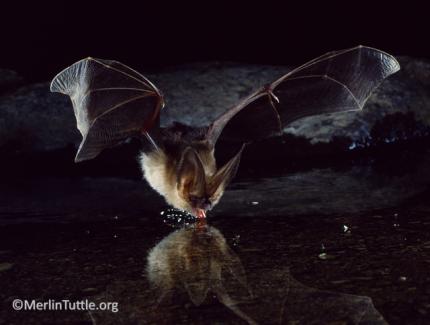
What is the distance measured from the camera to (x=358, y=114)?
7113 mm

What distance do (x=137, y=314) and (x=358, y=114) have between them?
4.87 meters

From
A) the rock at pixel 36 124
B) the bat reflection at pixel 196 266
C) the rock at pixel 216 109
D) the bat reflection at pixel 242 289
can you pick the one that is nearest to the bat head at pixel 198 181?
the bat reflection at pixel 196 266

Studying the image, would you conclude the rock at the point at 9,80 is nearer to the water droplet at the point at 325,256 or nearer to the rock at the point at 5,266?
the rock at the point at 5,266

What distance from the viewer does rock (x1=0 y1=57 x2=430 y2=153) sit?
7.02 m

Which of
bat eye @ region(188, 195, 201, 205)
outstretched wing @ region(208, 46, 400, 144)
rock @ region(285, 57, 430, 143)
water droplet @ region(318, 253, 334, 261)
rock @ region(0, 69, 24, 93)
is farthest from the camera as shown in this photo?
rock @ region(0, 69, 24, 93)

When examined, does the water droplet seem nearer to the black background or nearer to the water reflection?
the water reflection

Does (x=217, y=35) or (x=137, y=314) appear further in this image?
(x=217, y=35)

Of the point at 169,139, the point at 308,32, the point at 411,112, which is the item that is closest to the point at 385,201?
the point at 169,139

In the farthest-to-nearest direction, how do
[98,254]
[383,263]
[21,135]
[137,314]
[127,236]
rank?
[21,135], [127,236], [98,254], [383,263], [137,314]

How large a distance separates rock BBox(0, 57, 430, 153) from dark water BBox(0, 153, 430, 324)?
150 cm

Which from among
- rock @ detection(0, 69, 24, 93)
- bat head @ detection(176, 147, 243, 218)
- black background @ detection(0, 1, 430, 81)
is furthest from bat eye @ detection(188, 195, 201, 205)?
black background @ detection(0, 1, 430, 81)

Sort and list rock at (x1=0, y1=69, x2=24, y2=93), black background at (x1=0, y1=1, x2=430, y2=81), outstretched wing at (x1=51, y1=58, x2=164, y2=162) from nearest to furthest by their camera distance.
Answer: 1. outstretched wing at (x1=51, y1=58, x2=164, y2=162)
2. rock at (x1=0, y1=69, x2=24, y2=93)
3. black background at (x1=0, y1=1, x2=430, y2=81)

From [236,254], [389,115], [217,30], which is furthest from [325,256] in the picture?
[217,30]

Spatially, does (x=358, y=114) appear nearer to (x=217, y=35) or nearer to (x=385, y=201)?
(x=385, y=201)
